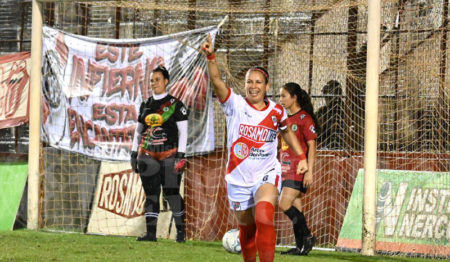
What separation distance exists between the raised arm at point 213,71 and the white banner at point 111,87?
4.00m

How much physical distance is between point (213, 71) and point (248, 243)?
1.52 m

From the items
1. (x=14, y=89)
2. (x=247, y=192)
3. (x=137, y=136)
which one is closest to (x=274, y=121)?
(x=247, y=192)

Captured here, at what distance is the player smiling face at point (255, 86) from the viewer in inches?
271

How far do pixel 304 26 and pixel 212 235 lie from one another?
117 inches

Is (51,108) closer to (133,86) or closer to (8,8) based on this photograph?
(133,86)

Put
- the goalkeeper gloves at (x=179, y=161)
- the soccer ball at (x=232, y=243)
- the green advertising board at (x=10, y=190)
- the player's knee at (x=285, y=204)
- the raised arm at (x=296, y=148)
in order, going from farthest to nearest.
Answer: the green advertising board at (x=10, y=190)
the goalkeeper gloves at (x=179, y=161)
the player's knee at (x=285, y=204)
the soccer ball at (x=232, y=243)
the raised arm at (x=296, y=148)

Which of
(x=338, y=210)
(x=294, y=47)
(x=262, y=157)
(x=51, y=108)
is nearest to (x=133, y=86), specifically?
(x=51, y=108)

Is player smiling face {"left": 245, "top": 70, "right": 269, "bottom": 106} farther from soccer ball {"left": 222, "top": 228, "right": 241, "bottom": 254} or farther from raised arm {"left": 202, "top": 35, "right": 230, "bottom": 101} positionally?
soccer ball {"left": 222, "top": 228, "right": 241, "bottom": 254}

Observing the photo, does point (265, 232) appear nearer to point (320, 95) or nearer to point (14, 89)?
point (320, 95)

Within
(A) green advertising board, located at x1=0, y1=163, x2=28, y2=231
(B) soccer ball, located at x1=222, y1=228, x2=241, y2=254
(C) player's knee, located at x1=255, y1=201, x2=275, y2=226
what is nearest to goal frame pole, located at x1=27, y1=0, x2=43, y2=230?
(A) green advertising board, located at x1=0, y1=163, x2=28, y2=231

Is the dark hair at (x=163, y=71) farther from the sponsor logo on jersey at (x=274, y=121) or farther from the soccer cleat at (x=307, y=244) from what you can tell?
the sponsor logo on jersey at (x=274, y=121)

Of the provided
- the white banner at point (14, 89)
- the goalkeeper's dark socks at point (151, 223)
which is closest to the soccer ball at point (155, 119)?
the goalkeeper's dark socks at point (151, 223)

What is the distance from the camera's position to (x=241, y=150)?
6895mm

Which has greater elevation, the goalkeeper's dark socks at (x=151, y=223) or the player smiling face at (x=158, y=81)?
the player smiling face at (x=158, y=81)
